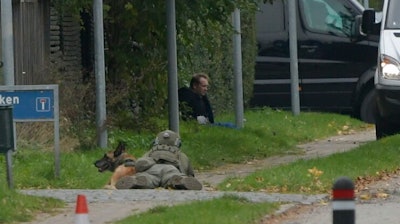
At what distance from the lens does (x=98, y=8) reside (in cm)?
1661

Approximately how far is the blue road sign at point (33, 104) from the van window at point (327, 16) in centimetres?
1230

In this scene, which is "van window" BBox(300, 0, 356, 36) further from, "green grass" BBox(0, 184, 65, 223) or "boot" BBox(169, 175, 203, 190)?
"green grass" BBox(0, 184, 65, 223)

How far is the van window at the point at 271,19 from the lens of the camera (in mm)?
26438

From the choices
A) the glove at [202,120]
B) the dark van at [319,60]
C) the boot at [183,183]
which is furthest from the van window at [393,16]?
the dark van at [319,60]

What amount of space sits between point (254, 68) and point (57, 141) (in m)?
12.5

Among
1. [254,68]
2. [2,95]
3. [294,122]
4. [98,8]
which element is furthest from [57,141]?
[254,68]

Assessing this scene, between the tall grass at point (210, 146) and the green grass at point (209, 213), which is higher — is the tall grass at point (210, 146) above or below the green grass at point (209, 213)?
below

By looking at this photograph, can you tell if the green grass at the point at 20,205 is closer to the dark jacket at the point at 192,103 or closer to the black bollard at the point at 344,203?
the black bollard at the point at 344,203

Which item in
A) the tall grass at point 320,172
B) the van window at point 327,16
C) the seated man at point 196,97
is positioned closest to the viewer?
the tall grass at point 320,172

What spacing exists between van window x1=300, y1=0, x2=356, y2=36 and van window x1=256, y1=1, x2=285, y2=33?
1.55 ft

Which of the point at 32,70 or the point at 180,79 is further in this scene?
the point at 180,79

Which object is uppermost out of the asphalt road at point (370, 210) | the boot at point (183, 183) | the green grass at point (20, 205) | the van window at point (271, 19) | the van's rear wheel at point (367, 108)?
the van window at point (271, 19)

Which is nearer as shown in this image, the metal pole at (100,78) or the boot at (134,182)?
the boot at (134,182)

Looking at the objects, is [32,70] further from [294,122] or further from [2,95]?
[294,122]
